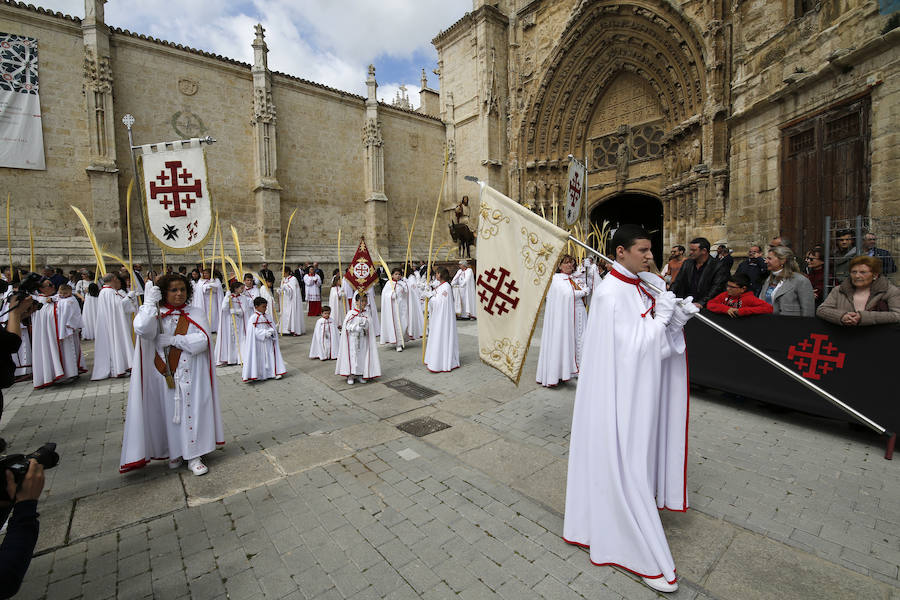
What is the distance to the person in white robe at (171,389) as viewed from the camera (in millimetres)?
3635

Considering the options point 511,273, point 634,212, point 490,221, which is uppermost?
point 634,212

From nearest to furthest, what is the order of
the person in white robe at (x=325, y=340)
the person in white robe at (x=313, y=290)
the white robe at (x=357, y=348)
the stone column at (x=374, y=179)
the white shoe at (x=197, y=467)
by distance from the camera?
the white shoe at (x=197, y=467)
the white robe at (x=357, y=348)
the person in white robe at (x=325, y=340)
the person in white robe at (x=313, y=290)
the stone column at (x=374, y=179)

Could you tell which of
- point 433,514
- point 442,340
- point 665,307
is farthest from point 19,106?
point 665,307

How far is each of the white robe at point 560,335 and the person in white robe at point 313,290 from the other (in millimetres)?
9588

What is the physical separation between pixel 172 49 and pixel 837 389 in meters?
22.2

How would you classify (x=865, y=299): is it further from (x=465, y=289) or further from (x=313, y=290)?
(x=313, y=290)

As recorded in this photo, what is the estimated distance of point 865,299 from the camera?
412 cm

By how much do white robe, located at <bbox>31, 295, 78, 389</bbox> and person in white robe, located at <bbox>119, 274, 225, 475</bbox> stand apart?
4652mm

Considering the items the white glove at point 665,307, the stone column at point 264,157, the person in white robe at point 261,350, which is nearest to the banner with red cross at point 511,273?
the white glove at point 665,307

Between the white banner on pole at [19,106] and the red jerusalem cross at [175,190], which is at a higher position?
the white banner on pole at [19,106]

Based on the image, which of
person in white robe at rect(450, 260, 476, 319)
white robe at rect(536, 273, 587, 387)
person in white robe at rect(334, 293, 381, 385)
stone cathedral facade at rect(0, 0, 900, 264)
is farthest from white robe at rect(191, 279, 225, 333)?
stone cathedral facade at rect(0, 0, 900, 264)

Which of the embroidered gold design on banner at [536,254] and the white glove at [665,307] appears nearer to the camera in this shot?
the white glove at [665,307]

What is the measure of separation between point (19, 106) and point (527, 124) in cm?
1978

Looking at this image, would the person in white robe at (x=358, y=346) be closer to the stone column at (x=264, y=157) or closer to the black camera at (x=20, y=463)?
the black camera at (x=20, y=463)
